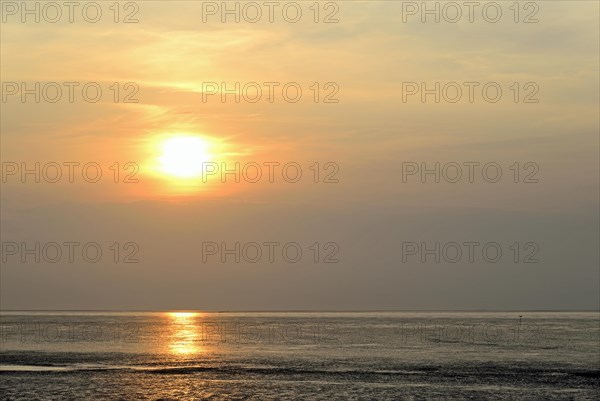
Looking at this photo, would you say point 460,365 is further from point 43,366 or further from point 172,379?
point 43,366

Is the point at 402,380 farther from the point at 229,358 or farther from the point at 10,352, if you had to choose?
the point at 10,352

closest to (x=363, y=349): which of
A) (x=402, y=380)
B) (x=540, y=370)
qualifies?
(x=540, y=370)

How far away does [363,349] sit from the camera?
96.6 meters

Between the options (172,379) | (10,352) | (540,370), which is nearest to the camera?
(172,379)

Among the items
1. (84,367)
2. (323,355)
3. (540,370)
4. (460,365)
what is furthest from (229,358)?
(540,370)

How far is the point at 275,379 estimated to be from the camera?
57938 mm

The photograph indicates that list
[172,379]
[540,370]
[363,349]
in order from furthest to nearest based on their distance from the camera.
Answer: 1. [363,349]
2. [540,370]
3. [172,379]

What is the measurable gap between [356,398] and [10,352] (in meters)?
46.6

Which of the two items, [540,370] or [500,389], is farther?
[540,370]

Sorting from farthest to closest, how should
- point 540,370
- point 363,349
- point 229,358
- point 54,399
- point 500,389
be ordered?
point 363,349 < point 229,358 < point 540,370 < point 500,389 < point 54,399

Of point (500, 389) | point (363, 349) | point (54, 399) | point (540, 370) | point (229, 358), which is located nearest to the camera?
point (54, 399)

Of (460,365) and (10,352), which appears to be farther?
(10,352)

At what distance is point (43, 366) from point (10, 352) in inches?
746

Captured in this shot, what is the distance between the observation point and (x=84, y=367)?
220ft
